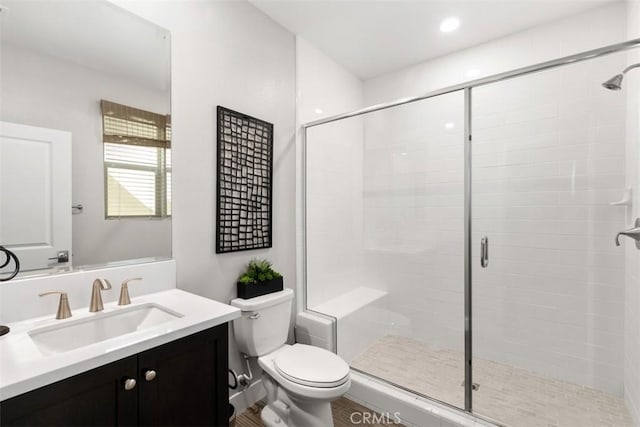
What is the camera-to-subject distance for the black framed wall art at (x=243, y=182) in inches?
71.4

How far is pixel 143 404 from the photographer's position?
38.0 inches

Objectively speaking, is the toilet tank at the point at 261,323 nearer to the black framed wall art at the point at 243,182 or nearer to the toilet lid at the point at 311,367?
the toilet lid at the point at 311,367

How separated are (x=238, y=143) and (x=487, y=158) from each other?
1.54 m

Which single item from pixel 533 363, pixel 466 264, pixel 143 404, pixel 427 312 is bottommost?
pixel 533 363

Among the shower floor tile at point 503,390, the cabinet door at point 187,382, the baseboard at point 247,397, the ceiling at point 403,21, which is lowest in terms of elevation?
the baseboard at point 247,397

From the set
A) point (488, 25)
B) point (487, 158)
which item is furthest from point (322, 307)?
point (488, 25)

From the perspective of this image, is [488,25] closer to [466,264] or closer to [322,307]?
[466,264]

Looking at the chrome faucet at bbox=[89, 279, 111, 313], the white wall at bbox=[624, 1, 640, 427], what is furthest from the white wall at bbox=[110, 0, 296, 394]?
the white wall at bbox=[624, 1, 640, 427]

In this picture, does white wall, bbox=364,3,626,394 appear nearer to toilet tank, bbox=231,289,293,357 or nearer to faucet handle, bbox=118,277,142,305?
toilet tank, bbox=231,289,293,357

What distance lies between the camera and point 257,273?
76.5 inches

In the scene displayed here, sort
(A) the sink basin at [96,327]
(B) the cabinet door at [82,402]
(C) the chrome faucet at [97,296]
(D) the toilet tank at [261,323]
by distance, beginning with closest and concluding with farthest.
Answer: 1. (B) the cabinet door at [82,402]
2. (A) the sink basin at [96,327]
3. (C) the chrome faucet at [97,296]
4. (D) the toilet tank at [261,323]

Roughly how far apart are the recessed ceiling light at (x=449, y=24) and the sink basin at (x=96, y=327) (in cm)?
243

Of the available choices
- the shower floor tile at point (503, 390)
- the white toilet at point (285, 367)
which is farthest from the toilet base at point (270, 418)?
the shower floor tile at point (503, 390)

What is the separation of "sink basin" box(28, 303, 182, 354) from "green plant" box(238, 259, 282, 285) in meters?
0.60
